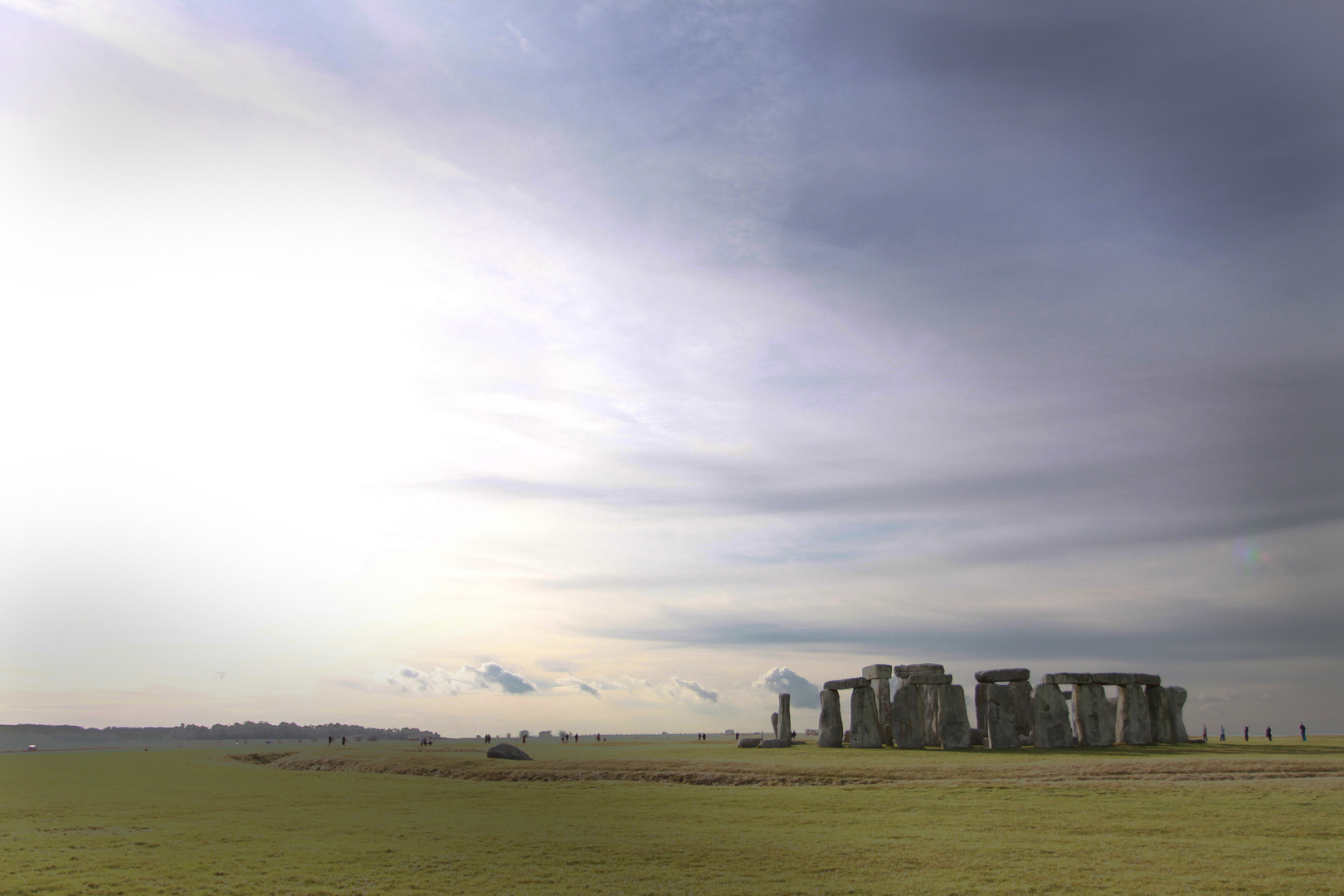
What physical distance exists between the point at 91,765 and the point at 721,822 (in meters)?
44.5

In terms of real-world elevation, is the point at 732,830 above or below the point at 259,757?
above

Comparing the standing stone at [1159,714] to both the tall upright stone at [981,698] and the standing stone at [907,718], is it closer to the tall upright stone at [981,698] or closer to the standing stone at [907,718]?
the tall upright stone at [981,698]

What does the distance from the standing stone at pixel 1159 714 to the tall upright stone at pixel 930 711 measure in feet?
30.9

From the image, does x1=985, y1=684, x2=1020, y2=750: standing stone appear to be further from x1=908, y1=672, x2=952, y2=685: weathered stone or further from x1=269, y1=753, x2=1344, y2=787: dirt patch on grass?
x1=269, y1=753, x2=1344, y2=787: dirt patch on grass

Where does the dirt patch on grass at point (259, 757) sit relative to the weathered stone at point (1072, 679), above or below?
below

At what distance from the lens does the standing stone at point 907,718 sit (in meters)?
38.8

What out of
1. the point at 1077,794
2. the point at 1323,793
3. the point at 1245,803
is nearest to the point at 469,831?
the point at 1077,794

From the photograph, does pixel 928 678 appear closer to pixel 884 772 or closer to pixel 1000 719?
pixel 1000 719

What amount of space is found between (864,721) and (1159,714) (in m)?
13.2

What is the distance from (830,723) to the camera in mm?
42375

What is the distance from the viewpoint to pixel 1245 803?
18922mm

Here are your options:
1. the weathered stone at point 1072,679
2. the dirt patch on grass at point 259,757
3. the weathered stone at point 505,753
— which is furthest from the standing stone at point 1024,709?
the dirt patch on grass at point 259,757

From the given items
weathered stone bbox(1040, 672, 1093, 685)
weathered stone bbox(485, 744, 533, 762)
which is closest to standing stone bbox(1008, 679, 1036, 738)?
weathered stone bbox(1040, 672, 1093, 685)

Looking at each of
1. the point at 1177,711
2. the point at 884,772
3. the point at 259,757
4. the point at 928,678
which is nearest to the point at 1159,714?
the point at 1177,711
